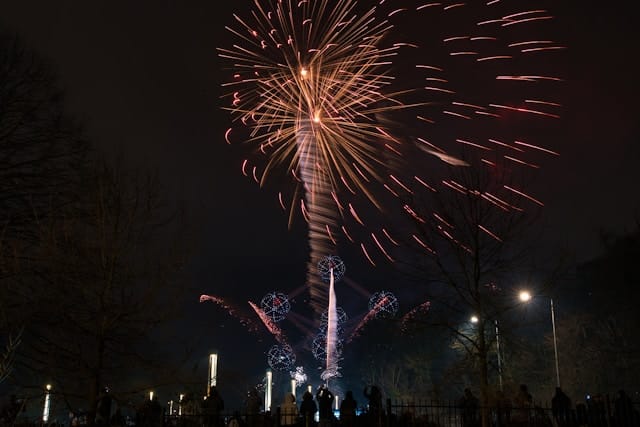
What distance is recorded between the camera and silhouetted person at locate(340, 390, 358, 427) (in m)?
16.4

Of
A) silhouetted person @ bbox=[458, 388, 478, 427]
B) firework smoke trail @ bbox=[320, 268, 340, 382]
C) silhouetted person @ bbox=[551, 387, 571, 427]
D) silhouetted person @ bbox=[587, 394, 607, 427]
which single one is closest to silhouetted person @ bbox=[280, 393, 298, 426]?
silhouetted person @ bbox=[458, 388, 478, 427]

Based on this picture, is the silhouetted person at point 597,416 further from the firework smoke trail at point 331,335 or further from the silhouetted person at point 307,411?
the firework smoke trail at point 331,335

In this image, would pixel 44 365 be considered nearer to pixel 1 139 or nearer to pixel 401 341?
pixel 1 139

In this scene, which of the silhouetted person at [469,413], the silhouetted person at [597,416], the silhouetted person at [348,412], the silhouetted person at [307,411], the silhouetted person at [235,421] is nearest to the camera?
the silhouetted person at [235,421]

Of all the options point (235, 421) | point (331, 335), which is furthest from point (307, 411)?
point (331, 335)

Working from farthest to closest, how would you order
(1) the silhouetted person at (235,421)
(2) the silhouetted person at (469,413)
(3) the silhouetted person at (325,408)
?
(3) the silhouetted person at (325,408)
(2) the silhouetted person at (469,413)
(1) the silhouetted person at (235,421)

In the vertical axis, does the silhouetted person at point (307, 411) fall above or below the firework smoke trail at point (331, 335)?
below

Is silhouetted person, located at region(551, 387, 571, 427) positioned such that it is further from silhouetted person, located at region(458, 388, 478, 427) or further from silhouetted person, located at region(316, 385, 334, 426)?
silhouetted person, located at region(316, 385, 334, 426)

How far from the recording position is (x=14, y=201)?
60.6 feet

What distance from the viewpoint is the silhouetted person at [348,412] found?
53.7 feet

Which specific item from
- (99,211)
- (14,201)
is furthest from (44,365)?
(14,201)

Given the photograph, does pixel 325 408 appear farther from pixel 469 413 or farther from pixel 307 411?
pixel 469 413

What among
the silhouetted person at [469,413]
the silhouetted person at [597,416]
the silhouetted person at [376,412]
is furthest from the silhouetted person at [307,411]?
the silhouetted person at [597,416]

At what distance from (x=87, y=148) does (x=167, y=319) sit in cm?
710
